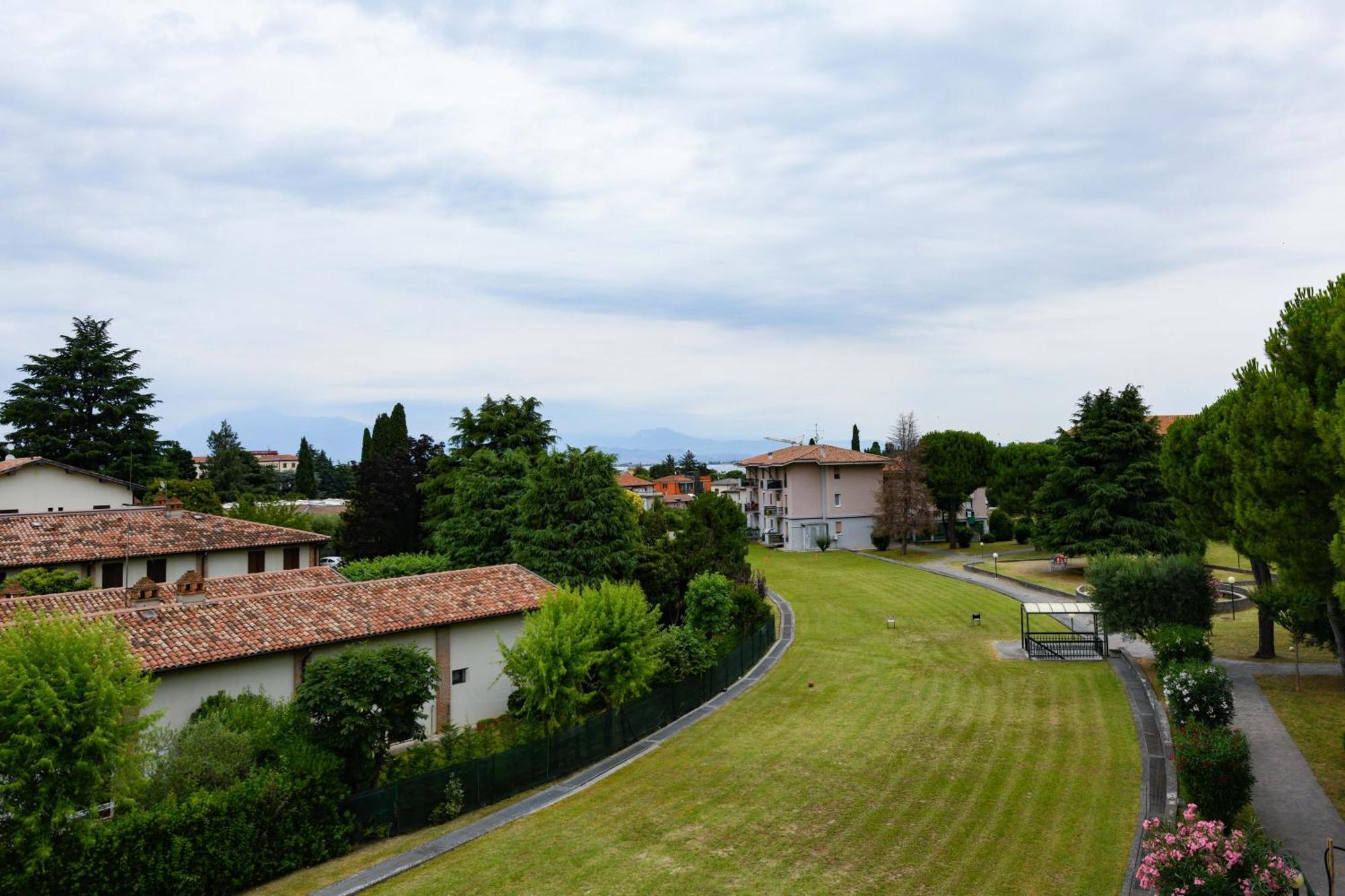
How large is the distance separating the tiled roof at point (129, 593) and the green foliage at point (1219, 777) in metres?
22.9

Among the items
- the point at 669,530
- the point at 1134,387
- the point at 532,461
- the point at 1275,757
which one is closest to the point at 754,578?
the point at 669,530

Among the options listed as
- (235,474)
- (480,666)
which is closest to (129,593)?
(480,666)

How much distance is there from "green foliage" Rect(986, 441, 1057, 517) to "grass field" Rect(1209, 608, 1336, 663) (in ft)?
102

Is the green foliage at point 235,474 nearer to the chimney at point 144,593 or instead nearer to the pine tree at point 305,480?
the pine tree at point 305,480

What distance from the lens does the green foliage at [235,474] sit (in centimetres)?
9006

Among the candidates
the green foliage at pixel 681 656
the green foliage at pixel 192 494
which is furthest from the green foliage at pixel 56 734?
the green foliage at pixel 192 494

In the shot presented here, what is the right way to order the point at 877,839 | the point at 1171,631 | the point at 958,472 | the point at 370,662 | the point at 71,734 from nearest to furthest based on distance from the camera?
the point at 71,734, the point at 877,839, the point at 370,662, the point at 1171,631, the point at 958,472

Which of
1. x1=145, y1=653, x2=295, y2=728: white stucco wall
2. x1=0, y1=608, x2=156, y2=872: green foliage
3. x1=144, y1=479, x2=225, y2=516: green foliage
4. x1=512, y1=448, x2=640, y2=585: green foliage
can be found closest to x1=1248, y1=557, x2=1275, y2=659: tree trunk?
x1=512, y1=448, x2=640, y2=585: green foliage

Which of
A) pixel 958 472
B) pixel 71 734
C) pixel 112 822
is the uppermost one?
pixel 958 472

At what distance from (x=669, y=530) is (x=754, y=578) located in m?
6.02

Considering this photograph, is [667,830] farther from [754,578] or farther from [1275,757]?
[754,578]

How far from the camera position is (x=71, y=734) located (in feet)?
45.3

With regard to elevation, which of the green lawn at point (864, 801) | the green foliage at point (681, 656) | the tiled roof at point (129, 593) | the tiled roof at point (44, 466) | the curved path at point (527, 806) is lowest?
the curved path at point (527, 806)

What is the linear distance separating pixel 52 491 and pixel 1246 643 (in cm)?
6417
